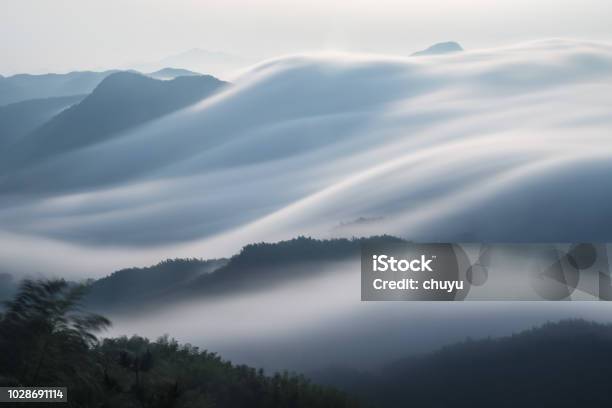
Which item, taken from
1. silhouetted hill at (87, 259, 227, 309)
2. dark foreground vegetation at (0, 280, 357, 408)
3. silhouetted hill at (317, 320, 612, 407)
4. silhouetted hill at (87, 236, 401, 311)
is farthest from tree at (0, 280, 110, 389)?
silhouetted hill at (87, 259, 227, 309)

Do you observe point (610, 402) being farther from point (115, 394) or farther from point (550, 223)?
point (550, 223)

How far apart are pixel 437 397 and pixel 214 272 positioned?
156 ft

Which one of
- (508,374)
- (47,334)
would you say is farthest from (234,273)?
(47,334)

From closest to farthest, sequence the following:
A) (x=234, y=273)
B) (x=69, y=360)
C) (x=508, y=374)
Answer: (x=69, y=360) < (x=508, y=374) < (x=234, y=273)

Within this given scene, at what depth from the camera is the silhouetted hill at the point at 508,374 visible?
26.1 m

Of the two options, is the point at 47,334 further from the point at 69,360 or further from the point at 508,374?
the point at 508,374

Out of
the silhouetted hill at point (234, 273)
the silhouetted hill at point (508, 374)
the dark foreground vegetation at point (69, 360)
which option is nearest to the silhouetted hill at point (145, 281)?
the silhouetted hill at point (234, 273)

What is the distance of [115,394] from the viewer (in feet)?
45.7

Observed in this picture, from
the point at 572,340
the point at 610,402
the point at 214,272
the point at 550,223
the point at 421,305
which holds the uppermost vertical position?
the point at 550,223

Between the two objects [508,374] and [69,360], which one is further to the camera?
[508,374]

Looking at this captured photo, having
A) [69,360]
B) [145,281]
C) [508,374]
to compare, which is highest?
[145,281]

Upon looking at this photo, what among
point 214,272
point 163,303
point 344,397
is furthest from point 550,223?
point 344,397

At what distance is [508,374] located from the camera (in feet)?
94.1

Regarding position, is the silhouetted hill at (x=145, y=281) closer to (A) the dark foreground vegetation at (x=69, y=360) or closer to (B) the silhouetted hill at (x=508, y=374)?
(B) the silhouetted hill at (x=508, y=374)
